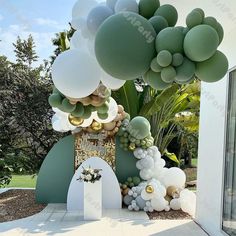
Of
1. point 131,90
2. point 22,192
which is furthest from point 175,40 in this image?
point 22,192

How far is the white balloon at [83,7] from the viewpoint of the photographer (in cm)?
262

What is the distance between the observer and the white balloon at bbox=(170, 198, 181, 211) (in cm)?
789

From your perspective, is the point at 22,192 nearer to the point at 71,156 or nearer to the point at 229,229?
the point at 71,156

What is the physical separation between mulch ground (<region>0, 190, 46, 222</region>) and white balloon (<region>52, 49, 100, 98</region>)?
5.51 m

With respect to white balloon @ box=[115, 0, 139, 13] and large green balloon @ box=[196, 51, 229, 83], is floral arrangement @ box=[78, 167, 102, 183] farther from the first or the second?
large green balloon @ box=[196, 51, 229, 83]

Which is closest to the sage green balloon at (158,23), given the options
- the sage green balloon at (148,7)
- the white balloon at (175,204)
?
the sage green balloon at (148,7)

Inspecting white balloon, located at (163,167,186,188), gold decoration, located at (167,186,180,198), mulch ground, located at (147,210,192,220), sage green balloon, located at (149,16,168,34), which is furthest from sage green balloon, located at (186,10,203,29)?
white balloon, located at (163,167,186,188)

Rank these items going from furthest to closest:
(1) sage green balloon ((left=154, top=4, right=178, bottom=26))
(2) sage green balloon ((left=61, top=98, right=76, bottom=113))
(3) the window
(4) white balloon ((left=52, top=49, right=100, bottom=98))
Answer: (3) the window < (2) sage green balloon ((left=61, top=98, right=76, bottom=113)) < (4) white balloon ((left=52, top=49, right=100, bottom=98)) < (1) sage green balloon ((left=154, top=4, right=178, bottom=26))

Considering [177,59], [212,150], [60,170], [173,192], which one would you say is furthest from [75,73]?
[60,170]

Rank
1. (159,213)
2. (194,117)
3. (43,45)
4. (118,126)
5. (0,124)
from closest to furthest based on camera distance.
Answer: (159,213) < (118,126) < (194,117) < (0,124) < (43,45)

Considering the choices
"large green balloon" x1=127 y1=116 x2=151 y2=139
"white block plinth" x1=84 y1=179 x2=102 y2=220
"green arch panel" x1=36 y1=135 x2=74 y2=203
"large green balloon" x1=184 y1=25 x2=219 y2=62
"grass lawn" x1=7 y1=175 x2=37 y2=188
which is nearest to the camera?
"large green balloon" x1=184 y1=25 x2=219 y2=62

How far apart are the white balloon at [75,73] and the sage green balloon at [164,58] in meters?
0.75

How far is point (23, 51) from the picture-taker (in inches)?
631

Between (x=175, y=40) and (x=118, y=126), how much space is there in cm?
675
